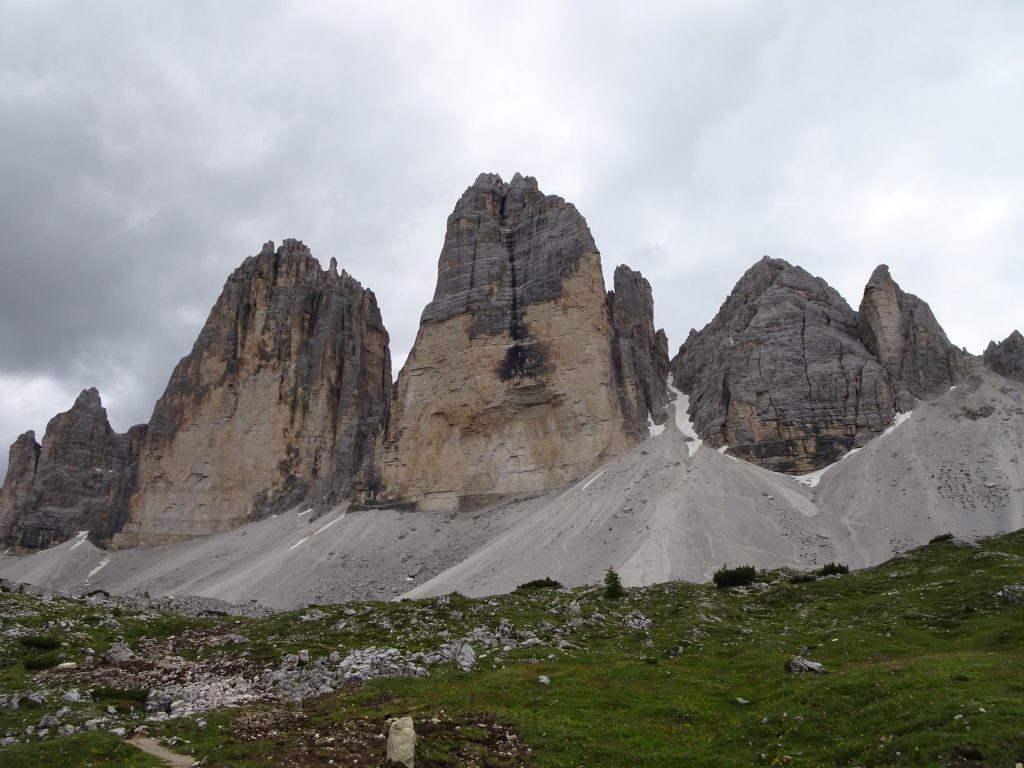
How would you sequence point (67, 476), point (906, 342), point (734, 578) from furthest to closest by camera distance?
1. point (67, 476)
2. point (906, 342)
3. point (734, 578)

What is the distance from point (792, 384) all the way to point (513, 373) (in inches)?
1548

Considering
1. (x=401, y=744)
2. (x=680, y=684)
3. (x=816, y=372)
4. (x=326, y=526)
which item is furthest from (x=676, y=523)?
(x=401, y=744)

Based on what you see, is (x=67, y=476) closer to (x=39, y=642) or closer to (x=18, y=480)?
(x=18, y=480)

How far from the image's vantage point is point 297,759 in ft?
48.5

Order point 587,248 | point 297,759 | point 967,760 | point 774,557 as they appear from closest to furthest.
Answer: point 967,760
point 297,759
point 774,557
point 587,248

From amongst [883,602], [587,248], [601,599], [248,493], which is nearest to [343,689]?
[601,599]

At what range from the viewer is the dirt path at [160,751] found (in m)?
14.7

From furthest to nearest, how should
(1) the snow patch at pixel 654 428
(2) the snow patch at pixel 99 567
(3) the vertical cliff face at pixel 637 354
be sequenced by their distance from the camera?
(2) the snow patch at pixel 99 567
(3) the vertical cliff face at pixel 637 354
(1) the snow patch at pixel 654 428

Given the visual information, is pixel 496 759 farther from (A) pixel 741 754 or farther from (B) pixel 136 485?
(B) pixel 136 485

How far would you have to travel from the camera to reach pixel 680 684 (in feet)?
70.0

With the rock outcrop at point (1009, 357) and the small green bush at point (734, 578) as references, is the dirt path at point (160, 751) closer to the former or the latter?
the small green bush at point (734, 578)

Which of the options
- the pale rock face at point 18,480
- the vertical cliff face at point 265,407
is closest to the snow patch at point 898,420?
the vertical cliff face at point 265,407

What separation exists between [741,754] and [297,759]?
999cm

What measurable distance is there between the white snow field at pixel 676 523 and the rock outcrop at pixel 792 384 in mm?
4628
